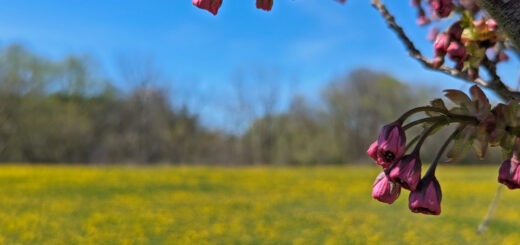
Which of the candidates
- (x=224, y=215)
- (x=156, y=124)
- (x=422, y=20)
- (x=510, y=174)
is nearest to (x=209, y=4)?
(x=510, y=174)

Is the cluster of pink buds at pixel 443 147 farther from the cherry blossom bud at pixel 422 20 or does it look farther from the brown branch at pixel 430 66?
the cherry blossom bud at pixel 422 20

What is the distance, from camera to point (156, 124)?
99.9 feet

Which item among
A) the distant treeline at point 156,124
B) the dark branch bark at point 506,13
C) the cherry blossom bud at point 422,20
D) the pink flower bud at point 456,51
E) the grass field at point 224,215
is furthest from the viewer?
the distant treeline at point 156,124

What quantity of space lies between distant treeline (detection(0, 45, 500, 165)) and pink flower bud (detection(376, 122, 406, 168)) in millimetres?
27903

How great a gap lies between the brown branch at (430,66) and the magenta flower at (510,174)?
0.19 m

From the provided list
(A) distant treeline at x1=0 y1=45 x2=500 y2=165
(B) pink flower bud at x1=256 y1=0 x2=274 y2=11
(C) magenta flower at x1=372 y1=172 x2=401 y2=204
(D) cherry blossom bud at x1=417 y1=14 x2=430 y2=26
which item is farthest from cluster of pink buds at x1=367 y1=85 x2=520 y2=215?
(A) distant treeline at x1=0 y1=45 x2=500 y2=165

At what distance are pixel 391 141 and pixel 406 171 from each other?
28 mm

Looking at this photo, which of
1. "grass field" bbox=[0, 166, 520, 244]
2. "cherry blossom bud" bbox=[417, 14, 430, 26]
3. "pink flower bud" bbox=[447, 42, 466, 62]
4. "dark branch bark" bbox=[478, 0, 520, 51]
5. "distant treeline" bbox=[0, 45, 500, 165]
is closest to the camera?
"dark branch bark" bbox=[478, 0, 520, 51]

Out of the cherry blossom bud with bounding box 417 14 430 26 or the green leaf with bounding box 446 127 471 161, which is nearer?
the green leaf with bounding box 446 127 471 161

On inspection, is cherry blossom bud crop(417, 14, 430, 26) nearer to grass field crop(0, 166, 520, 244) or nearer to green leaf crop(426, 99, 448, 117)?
green leaf crop(426, 99, 448, 117)

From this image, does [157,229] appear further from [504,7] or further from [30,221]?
[504,7]

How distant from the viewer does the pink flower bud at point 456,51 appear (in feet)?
2.18

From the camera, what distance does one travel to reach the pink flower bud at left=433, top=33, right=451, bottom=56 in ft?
2.19

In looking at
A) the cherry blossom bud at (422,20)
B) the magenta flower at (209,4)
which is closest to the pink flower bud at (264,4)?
the magenta flower at (209,4)
